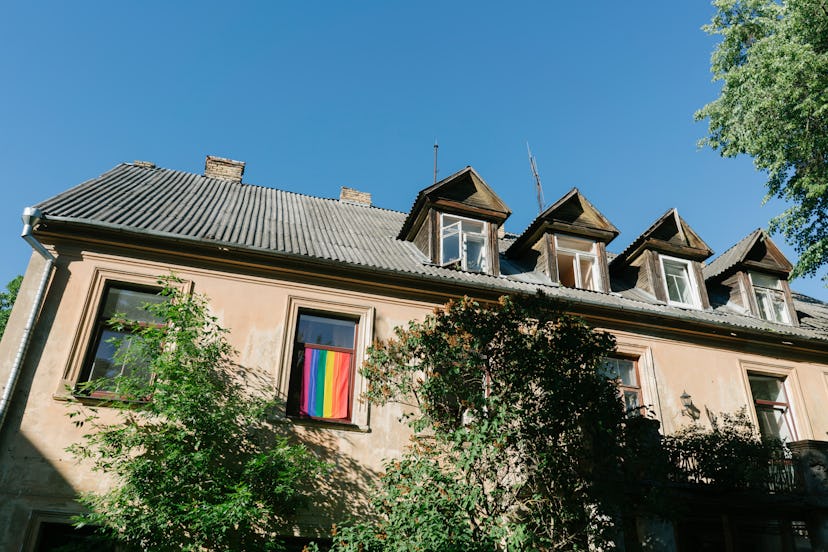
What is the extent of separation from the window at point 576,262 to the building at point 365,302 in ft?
0.16

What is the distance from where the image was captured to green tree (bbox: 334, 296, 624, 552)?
6953 mm

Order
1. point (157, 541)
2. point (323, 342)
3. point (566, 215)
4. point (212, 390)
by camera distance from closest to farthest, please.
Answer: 1. point (157, 541)
2. point (212, 390)
3. point (323, 342)
4. point (566, 215)

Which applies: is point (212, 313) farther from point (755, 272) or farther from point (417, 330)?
point (755, 272)

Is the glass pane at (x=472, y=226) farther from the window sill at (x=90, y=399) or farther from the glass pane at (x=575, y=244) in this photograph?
the window sill at (x=90, y=399)

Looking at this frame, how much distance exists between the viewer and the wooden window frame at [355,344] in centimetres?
1001

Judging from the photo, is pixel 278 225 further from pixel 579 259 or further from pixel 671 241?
pixel 671 241

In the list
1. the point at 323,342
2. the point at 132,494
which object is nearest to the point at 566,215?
the point at 323,342

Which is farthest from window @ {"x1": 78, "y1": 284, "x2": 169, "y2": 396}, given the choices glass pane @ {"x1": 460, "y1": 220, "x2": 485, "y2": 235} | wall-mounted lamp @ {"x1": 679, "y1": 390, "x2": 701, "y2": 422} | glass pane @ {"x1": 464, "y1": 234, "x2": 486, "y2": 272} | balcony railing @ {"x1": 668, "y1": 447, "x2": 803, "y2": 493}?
wall-mounted lamp @ {"x1": 679, "y1": 390, "x2": 701, "y2": 422}

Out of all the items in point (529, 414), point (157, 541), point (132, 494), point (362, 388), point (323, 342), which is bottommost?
point (157, 541)

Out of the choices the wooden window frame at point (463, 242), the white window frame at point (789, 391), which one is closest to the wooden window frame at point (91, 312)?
the wooden window frame at point (463, 242)

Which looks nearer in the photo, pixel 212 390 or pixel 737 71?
pixel 212 390

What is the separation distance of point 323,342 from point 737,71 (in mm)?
13151

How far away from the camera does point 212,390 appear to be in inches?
341

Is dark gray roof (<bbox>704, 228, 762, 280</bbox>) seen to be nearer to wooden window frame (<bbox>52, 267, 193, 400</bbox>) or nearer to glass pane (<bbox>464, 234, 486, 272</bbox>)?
glass pane (<bbox>464, 234, 486, 272</bbox>)
